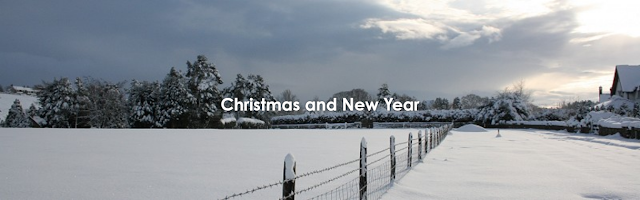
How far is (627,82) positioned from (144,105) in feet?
193

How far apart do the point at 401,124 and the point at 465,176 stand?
51.3 metres

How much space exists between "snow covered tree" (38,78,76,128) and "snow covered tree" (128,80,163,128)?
7509 millimetres

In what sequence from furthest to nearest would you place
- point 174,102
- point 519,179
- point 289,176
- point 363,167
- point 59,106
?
point 59,106 → point 174,102 → point 519,179 → point 363,167 → point 289,176

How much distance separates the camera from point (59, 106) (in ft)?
196

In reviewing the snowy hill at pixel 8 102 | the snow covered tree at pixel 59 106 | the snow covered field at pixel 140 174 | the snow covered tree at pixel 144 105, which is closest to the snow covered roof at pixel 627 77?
the snow covered field at pixel 140 174

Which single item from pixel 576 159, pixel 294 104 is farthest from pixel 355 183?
pixel 294 104

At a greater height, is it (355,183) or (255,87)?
(255,87)

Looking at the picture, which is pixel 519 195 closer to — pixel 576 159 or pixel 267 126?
pixel 576 159

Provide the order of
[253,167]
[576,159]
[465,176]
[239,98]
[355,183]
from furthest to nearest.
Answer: [239,98] → [576,159] → [253,167] → [465,176] → [355,183]

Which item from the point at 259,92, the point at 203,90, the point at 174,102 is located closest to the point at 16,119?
the point at 174,102

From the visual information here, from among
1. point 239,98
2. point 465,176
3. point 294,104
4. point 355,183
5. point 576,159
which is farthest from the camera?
point 294,104

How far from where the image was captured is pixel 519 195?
801 centimetres

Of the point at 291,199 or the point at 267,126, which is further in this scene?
the point at 267,126

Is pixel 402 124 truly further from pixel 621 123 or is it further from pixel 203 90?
pixel 621 123
